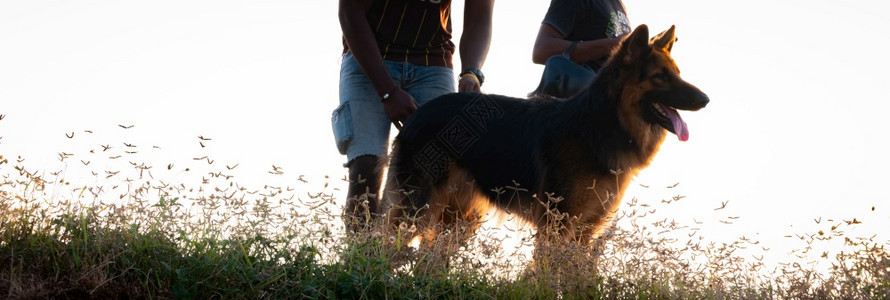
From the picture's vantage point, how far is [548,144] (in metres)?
5.54

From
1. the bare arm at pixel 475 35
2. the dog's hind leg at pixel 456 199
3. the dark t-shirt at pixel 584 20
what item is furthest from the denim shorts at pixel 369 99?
the dark t-shirt at pixel 584 20

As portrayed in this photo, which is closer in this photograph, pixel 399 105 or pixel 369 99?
pixel 399 105

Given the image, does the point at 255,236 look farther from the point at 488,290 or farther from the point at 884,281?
the point at 884,281

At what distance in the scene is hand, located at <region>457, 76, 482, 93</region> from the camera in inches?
236

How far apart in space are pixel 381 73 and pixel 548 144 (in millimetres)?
1160

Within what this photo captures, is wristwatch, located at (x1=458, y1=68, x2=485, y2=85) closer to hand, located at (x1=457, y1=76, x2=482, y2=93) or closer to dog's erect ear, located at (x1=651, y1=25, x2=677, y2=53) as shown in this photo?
hand, located at (x1=457, y1=76, x2=482, y2=93)

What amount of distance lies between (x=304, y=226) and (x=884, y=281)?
2.92 meters

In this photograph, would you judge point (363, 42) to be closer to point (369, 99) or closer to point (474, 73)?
point (369, 99)

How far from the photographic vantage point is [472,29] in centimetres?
610

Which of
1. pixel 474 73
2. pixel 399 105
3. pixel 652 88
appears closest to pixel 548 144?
pixel 652 88

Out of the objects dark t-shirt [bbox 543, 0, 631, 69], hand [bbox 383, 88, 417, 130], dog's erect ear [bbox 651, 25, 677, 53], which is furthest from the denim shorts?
dog's erect ear [bbox 651, 25, 677, 53]

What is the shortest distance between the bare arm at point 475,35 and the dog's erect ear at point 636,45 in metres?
1.05

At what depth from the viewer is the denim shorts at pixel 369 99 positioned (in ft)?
18.1

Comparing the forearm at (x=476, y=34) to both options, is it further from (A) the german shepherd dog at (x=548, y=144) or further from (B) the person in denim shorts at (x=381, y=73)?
(A) the german shepherd dog at (x=548, y=144)
